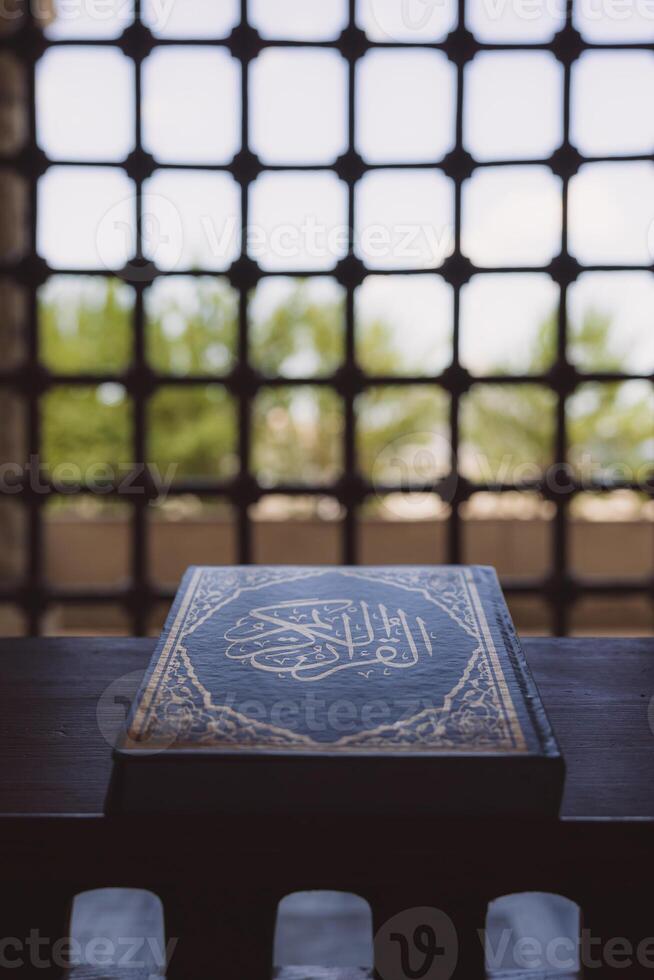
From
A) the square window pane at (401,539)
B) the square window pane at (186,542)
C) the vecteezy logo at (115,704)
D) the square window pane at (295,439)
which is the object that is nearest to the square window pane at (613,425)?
the square window pane at (295,439)

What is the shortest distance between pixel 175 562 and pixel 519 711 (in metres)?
3.68

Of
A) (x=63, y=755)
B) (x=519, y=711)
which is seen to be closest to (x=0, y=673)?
(x=63, y=755)

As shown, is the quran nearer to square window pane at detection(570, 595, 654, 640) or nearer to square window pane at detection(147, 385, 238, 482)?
square window pane at detection(570, 595, 654, 640)

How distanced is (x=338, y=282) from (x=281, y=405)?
506 cm

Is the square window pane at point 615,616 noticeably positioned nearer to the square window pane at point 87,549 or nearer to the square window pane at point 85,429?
the square window pane at point 87,549

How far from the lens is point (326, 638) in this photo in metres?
0.45

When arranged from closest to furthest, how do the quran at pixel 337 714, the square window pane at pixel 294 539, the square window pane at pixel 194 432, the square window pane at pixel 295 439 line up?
1. the quran at pixel 337 714
2. the square window pane at pixel 294 539
3. the square window pane at pixel 295 439
4. the square window pane at pixel 194 432

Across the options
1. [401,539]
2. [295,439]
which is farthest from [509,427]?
[401,539]

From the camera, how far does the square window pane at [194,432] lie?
245 inches

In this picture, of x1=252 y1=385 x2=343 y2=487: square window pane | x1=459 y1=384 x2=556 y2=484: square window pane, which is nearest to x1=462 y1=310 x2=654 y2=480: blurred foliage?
x1=459 y1=384 x2=556 y2=484: square window pane
